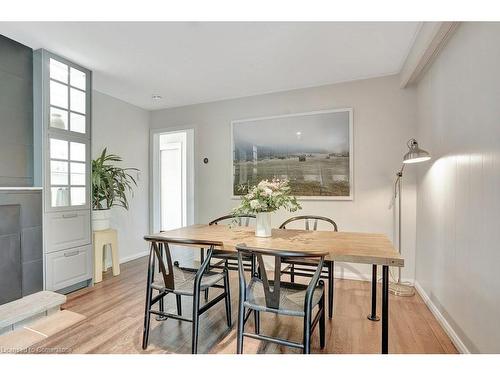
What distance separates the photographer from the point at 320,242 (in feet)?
6.09

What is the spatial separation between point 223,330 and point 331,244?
109 centimetres

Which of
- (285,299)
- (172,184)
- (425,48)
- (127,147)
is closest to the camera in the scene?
(285,299)

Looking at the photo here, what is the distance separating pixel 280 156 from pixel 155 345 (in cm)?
254

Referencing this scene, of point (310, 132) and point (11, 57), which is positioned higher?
point (11, 57)

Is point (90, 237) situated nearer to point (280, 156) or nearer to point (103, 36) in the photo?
point (103, 36)

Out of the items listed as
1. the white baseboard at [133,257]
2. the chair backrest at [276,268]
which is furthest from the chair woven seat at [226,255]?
the white baseboard at [133,257]

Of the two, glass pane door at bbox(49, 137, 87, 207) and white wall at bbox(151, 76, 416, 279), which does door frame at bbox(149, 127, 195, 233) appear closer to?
white wall at bbox(151, 76, 416, 279)

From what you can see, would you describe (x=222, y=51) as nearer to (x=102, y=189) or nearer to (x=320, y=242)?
(x=320, y=242)

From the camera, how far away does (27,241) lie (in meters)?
2.44

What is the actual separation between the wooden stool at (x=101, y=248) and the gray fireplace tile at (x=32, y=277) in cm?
61

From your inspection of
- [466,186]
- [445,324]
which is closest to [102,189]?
[466,186]

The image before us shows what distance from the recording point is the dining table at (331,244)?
1.53 metres
